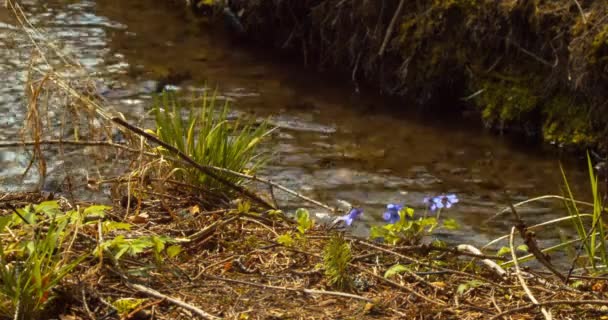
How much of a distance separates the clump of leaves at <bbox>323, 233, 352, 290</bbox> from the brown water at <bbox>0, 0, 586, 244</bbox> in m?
1.86

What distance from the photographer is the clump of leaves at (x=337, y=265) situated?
2795 mm

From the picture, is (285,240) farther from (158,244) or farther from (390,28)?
(390,28)

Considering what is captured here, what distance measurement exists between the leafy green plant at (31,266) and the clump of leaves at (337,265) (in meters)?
0.78

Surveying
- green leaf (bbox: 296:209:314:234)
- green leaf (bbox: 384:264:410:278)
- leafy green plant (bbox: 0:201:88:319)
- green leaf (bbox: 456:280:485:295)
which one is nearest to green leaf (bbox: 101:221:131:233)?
leafy green plant (bbox: 0:201:88:319)

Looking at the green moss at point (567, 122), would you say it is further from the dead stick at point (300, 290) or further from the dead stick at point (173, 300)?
the dead stick at point (173, 300)

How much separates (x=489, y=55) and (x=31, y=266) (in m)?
5.12

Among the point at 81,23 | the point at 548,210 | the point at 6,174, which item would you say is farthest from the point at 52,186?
the point at 81,23

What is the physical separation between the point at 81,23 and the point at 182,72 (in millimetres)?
1701

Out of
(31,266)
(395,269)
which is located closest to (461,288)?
(395,269)

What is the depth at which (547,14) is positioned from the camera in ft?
20.8

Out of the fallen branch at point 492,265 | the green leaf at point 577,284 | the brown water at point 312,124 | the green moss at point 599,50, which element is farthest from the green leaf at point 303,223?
the green moss at point 599,50

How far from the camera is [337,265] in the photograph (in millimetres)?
2805

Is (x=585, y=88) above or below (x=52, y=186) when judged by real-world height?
above

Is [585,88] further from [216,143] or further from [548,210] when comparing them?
[216,143]
